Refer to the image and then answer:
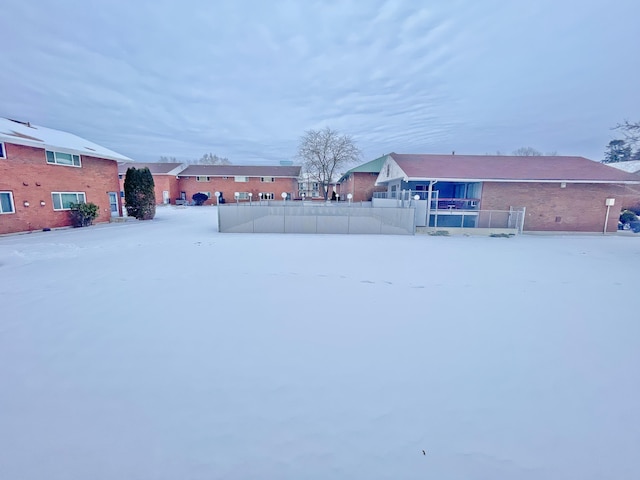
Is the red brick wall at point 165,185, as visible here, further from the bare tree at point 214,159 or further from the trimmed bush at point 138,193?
the bare tree at point 214,159

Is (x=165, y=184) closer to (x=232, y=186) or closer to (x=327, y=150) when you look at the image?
(x=232, y=186)

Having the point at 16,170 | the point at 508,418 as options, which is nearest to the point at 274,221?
the point at 16,170

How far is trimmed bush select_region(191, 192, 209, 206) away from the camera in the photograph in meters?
35.8

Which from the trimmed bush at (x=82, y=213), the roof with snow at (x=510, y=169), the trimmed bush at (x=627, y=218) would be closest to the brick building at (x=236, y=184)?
the roof with snow at (x=510, y=169)

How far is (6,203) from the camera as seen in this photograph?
42.9ft

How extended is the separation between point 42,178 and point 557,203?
2753 centimetres

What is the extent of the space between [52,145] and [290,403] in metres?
18.6

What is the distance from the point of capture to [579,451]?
8.37 ft

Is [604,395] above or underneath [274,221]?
underneath

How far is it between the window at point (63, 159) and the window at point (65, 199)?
5.35 feet

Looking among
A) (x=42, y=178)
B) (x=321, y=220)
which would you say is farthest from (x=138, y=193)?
(x=321, y=220)

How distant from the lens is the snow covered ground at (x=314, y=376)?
245 cm

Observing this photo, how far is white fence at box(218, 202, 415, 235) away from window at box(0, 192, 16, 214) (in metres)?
9.23

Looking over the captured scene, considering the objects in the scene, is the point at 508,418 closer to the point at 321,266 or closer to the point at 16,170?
the point at 321,266
